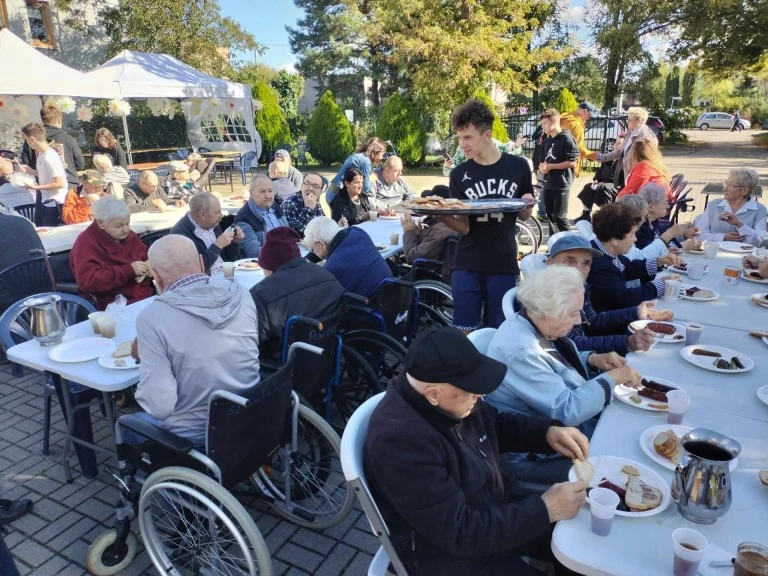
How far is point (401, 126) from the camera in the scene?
1499 centimetres

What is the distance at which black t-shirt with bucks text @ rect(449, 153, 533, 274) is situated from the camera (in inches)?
136

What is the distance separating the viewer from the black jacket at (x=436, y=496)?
147 centimetres

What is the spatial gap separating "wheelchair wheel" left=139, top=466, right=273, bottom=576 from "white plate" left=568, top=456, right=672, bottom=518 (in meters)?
1.20

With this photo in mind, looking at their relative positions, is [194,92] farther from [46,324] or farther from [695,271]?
[695,271]

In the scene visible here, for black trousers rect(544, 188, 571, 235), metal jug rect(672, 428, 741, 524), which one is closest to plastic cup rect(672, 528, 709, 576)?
metal jug rect(672, 428, 741, 524)

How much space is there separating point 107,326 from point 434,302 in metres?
2.71

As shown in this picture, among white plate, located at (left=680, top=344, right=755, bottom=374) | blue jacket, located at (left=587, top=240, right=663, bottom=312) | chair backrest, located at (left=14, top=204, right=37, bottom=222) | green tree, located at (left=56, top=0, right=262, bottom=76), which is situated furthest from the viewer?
green tree, located at (left=56, top=0, right=262, bottom=76)

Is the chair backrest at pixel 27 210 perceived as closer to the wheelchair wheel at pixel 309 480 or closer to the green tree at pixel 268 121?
the wheelchair wheel at pixel 309 480

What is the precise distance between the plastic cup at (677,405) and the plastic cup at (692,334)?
2.66 ft

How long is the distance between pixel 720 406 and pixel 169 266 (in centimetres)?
242

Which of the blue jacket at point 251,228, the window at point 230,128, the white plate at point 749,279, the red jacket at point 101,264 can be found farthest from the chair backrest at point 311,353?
the window at point 230,128

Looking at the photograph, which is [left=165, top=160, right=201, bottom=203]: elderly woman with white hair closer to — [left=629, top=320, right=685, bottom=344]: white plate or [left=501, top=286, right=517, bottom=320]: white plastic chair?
[left=501, top=286, right=517, bottom=320]: white plastic chair

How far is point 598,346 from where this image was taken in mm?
2795

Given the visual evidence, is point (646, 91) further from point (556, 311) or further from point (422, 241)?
point (556, 311)
